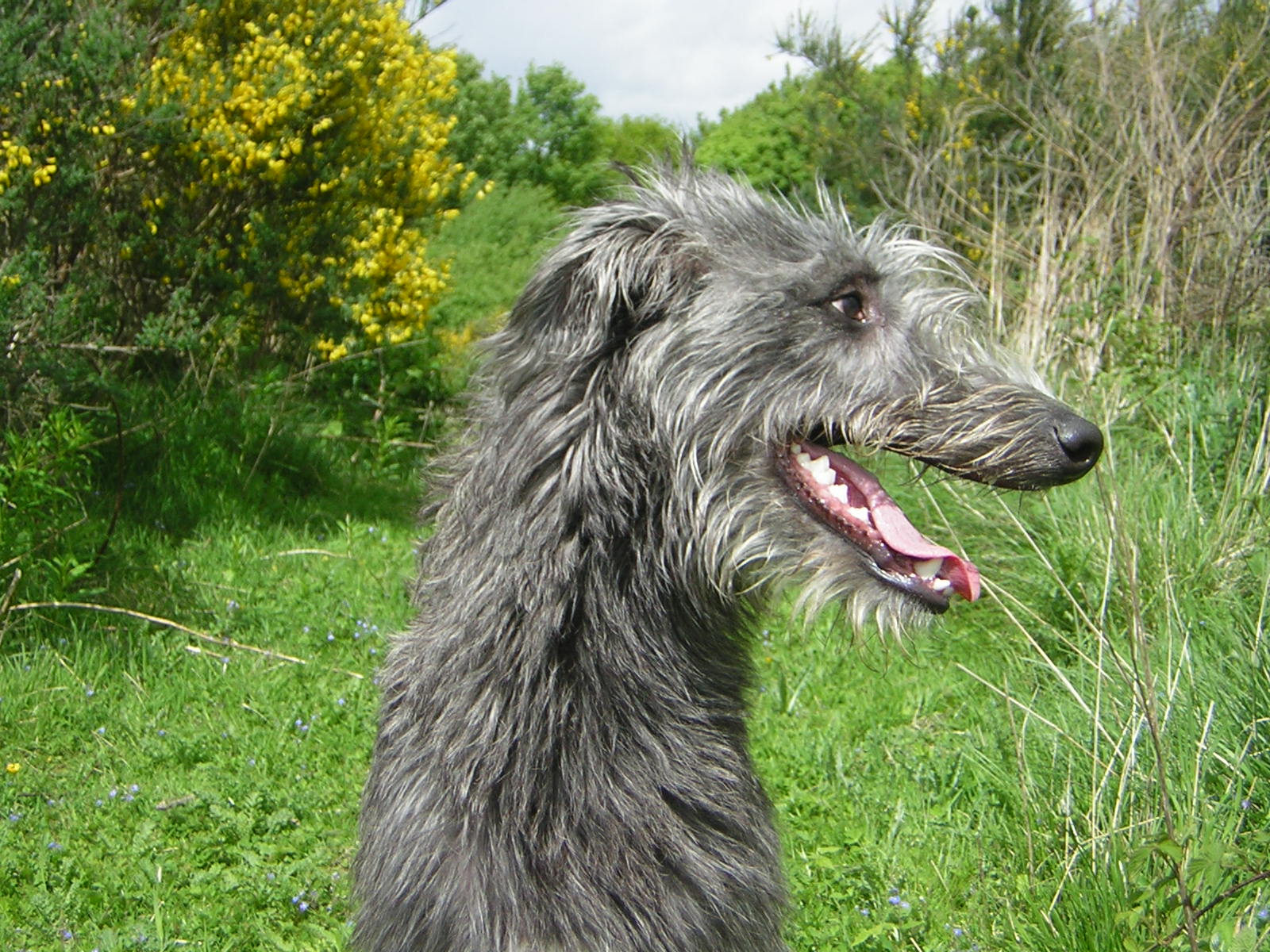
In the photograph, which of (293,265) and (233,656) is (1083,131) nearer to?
(293,265)

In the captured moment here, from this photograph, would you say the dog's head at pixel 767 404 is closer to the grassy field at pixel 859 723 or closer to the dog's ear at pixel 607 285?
the dog's ear at pixel 607 285

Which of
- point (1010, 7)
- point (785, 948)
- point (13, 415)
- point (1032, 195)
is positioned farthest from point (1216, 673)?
point (1010, 7)

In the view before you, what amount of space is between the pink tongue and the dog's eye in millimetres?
276

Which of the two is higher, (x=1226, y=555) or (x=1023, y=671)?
(x=1226, y=555)

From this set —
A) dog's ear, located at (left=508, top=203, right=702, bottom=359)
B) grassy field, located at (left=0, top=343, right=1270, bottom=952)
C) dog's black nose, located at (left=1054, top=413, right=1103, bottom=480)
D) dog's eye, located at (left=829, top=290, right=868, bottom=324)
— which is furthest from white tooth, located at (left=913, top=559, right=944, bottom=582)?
dog's ear, located at (left=508, top=203, right=702, bottom=359)

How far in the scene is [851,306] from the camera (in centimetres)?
236

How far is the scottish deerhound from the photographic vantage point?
87.0 inches

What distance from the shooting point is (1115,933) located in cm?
268

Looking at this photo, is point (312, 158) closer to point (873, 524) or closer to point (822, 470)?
point (822, 470)

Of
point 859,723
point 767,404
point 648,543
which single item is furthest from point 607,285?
point 859,723

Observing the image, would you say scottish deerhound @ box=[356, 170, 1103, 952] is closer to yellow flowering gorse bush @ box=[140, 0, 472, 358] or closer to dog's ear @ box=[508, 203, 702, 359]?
Result: dog's ear @ box=[508, 203, 702, 359]

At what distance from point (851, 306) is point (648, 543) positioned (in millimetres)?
627

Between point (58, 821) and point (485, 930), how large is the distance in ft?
7.70

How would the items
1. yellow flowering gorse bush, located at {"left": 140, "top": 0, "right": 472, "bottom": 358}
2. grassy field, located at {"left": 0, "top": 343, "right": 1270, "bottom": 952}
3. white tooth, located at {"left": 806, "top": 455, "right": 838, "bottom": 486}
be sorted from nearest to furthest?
1. white tooth, located at {"left": 806, "top": 455, "right": 838, "bottom": 486}
2. grassy field, located at {"left": 0, "top": 343, "right": 1270, "bottom": 952}
3. yellow flowering gorse bush, located at {"left": 140, "top": 0, "right": 472, "bottom": 358}
